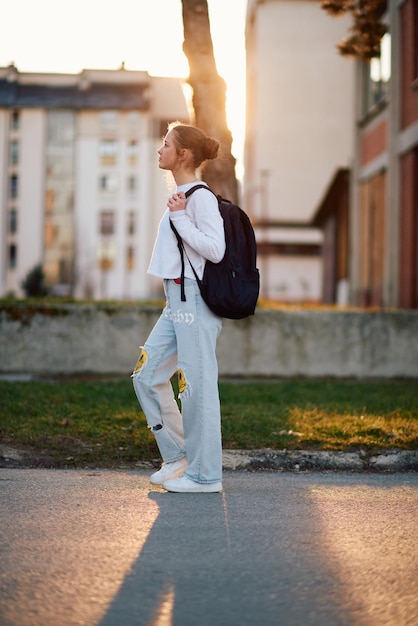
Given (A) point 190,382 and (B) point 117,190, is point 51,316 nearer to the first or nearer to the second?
(A) point 190,382

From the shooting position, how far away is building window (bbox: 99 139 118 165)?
80125mm

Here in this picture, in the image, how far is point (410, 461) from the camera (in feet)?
21.3

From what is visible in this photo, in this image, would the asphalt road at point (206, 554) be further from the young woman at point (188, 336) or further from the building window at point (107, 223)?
the building window at point (107, 223)

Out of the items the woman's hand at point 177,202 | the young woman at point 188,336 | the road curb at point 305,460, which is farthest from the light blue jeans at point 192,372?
the road curb at point 305,460

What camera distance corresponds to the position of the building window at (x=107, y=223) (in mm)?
80125

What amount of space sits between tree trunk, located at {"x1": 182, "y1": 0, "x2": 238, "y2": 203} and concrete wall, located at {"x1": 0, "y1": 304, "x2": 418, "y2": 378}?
2191mm

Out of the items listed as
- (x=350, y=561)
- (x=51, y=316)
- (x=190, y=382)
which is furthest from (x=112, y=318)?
(x=350, y=561)

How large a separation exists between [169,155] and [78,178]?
250 feet

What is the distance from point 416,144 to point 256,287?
13653 millimetres

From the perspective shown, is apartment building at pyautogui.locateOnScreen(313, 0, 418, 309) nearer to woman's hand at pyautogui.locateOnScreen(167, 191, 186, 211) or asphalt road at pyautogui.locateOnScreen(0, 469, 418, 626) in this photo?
woman's hand at pyautogui.locateOnScreen(167, 191, 186, 211)

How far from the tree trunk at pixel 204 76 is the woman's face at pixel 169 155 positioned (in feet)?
21.9

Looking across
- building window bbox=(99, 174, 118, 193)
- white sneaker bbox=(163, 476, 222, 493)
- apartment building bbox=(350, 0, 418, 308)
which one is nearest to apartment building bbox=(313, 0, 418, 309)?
apartment building bbox=(350, 0, 418, 308)

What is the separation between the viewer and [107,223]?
80125mm

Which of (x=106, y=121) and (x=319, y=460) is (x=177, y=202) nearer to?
(x=319, y=460)
